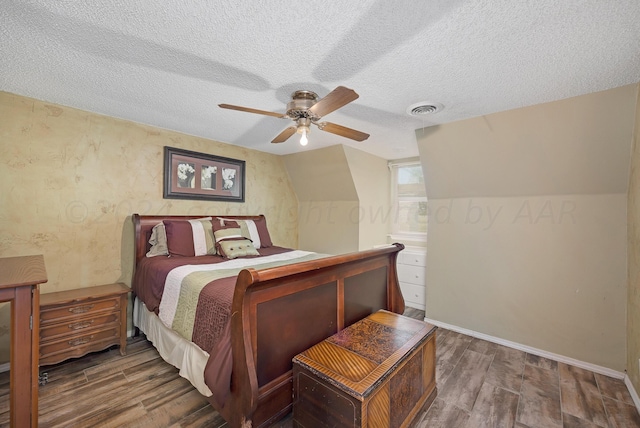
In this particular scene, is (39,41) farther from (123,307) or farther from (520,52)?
(520,52)

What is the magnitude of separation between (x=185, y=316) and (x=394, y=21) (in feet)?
7.16

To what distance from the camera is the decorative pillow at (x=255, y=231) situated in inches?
131

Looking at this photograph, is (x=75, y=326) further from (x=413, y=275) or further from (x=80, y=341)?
(x=413, y=275)

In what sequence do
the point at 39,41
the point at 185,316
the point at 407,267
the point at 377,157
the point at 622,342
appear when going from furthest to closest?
the point at 377,157, the point at 407,267, the point at 622,342, the point at 185,316, the point at 39,41

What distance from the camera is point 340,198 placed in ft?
14.0

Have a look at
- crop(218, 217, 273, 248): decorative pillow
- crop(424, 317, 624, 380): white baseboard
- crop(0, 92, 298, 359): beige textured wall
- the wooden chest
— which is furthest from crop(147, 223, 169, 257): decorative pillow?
crop(424, 317, 624, 380): white baseboard

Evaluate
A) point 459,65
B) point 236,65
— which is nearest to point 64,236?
point 236,65

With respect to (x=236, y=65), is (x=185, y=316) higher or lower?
lower

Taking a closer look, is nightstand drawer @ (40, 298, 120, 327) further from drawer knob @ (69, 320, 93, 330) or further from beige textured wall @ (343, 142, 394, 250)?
beige textured wall @ (343, 142, 394, 250)

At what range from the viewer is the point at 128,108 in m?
2.49

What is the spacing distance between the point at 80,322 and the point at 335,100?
2.73m

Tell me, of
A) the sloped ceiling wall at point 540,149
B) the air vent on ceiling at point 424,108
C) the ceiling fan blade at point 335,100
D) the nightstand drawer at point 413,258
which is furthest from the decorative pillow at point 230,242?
the sloped ceiling wall at point 540,149

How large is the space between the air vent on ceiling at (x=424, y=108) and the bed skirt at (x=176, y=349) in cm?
246

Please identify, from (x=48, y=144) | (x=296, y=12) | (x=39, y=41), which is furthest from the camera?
(x=48, y=144)
